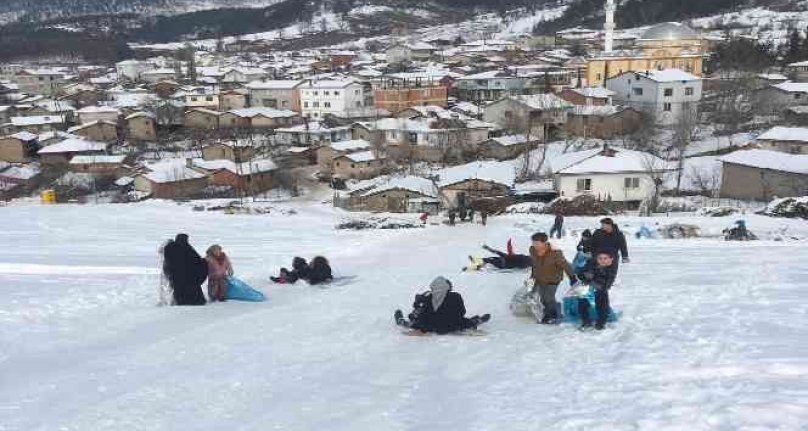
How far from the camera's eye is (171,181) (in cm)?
3825

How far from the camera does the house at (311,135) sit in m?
49.8

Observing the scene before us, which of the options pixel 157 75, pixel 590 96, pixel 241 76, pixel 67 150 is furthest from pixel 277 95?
pixel 157 75

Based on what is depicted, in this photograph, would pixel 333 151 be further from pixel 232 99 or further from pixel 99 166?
pixel 232 99

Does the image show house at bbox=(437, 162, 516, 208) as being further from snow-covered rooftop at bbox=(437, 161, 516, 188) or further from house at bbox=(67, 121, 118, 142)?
house at bbox=(67, 121, 118, 142)

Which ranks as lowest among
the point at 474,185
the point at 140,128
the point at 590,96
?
the point at 474,185

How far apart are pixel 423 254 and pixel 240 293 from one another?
6.00m

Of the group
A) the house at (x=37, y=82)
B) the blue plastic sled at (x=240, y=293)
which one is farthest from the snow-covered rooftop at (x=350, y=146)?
the house at (x=37, y=82)

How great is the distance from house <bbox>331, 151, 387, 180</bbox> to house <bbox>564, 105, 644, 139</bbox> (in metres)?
13.5

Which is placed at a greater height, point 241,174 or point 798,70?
point 798,70

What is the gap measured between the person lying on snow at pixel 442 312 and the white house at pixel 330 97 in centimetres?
5392

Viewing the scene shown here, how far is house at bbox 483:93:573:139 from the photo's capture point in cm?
4741

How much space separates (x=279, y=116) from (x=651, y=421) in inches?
2176

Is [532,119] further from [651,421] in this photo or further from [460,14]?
[460,14]

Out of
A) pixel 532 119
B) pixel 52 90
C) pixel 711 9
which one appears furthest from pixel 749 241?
pixel 711 9
